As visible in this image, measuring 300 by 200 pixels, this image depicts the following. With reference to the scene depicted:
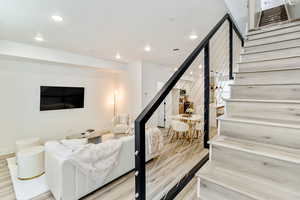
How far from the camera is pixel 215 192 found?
0.99 m

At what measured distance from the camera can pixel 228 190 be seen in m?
0.94

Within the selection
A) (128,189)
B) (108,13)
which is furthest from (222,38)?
(128,189)

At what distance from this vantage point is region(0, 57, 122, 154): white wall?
360 centimetres

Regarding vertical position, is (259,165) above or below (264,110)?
below

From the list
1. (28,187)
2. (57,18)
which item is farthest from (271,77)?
(28,187)

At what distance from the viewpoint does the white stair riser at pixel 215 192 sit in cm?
91

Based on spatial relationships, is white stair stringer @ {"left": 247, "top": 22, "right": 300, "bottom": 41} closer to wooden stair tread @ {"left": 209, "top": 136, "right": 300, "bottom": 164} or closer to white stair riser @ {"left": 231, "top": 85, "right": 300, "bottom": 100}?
white stair riser @ {"left": 231, "top": 85, "right": 300, "bottom": 100}

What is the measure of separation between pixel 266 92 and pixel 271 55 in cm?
86

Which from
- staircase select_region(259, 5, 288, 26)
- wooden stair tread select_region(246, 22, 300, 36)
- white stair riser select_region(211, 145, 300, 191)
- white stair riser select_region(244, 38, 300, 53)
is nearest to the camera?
white stair riser select_region(211, 145, 300, 191)

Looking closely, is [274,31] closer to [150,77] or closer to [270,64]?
[270,64]

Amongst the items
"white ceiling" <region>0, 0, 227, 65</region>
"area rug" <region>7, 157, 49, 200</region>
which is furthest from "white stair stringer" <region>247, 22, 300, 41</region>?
"area rug" <region>7, 157, 49, 200</region>

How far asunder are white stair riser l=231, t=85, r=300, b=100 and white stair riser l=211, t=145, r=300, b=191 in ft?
2.46

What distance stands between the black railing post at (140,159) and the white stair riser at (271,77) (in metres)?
1.52

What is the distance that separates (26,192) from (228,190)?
283 centimetres
